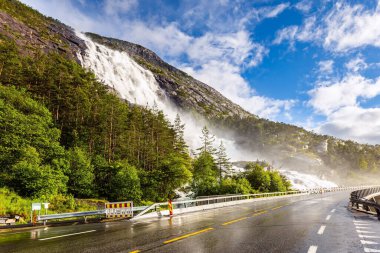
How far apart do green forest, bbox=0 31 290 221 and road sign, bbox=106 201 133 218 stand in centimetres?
948

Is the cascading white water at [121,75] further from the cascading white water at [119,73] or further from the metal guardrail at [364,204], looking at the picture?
the metal guardrail at [364,204]

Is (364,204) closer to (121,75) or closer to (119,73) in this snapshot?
(121,75)

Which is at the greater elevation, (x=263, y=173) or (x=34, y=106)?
(x=34, y=106)

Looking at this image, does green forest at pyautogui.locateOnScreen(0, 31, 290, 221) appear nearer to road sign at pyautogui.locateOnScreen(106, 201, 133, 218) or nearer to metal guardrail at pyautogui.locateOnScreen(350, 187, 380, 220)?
road sign at pyautogui.locateOnScreen(106, 201, 133, 218)

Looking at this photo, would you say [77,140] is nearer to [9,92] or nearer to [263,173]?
[9,92]

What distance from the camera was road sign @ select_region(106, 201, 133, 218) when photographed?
21.8m

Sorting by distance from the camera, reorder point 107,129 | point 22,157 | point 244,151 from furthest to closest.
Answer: point 244,151
point 107,129
point 22,157

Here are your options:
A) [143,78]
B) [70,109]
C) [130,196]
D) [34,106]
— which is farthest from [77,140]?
[143,78]

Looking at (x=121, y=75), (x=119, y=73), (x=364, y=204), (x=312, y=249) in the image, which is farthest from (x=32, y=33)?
(x=312, y=249)

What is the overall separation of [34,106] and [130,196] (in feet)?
61.7

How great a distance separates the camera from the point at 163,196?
52.6m

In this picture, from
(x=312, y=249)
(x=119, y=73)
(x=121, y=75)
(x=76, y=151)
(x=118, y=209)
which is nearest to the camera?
(x=312, y=249)

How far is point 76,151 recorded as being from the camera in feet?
144

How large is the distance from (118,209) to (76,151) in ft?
81.3
